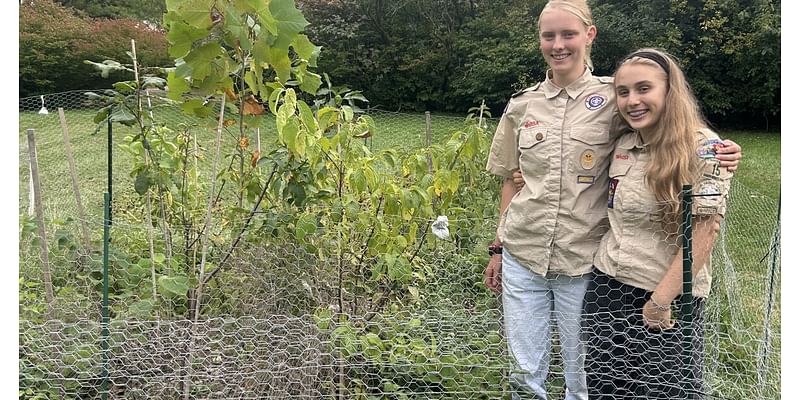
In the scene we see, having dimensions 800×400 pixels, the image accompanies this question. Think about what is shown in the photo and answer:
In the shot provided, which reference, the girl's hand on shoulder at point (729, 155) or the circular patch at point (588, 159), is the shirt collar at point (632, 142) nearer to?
the circular patch at point (588, 159)

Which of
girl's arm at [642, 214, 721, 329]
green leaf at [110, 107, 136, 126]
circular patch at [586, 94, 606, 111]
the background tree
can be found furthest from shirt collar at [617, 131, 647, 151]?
the background tree

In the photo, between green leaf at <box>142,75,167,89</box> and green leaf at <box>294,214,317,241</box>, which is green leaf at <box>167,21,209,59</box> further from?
green leaf at <box>294,214,317,241</box>

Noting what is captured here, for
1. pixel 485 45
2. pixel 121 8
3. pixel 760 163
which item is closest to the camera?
pixel 760 163

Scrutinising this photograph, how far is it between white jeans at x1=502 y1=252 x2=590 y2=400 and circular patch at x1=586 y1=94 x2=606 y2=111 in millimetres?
451

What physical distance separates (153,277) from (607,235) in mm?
1417

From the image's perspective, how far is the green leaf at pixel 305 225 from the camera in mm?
2086

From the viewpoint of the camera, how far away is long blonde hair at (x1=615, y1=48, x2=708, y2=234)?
1.62 m

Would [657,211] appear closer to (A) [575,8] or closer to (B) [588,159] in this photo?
(B) [588,159]

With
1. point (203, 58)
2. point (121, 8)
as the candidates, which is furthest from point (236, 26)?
point (121, 8)

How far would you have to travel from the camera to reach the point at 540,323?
74.6 inches

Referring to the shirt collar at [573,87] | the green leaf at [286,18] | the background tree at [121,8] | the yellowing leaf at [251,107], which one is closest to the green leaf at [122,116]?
the yellowing leaf at [251,107]

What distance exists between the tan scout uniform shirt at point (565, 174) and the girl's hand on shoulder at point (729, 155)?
26cm

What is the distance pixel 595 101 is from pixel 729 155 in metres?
0.37

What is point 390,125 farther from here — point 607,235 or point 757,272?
point 607,235
